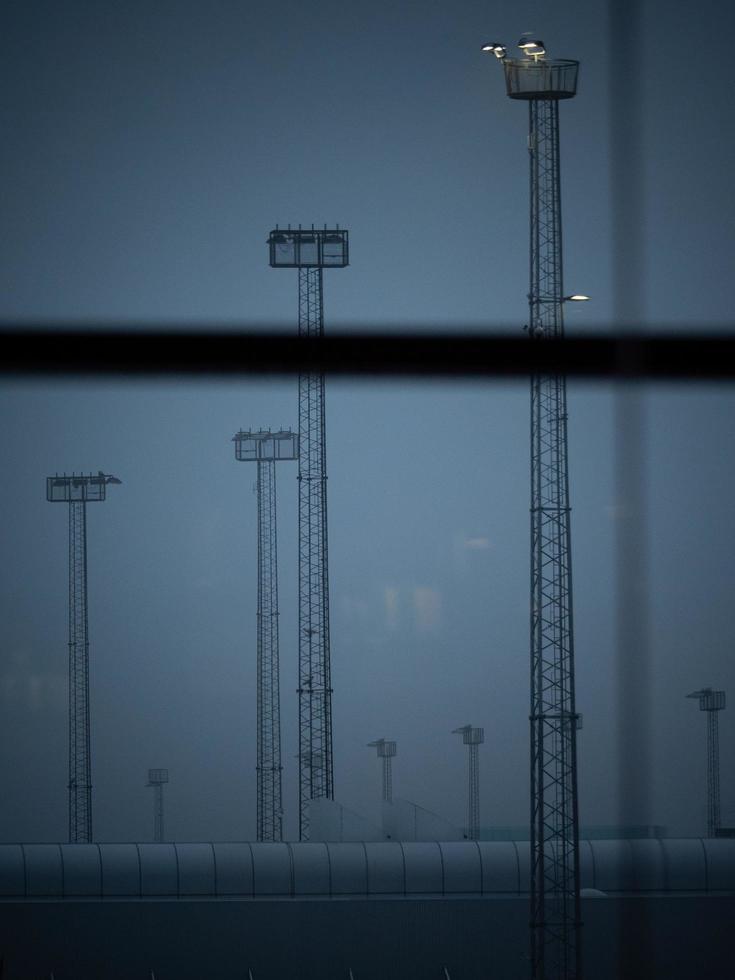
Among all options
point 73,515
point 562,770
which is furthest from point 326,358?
point 73,515

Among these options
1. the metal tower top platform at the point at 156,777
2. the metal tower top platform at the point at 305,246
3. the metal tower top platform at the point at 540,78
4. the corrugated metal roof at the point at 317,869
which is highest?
the metal tower top platform at the point at 540,78

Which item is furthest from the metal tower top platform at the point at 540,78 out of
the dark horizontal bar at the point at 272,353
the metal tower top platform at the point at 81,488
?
the dark horizontal bar at the point at 272,353

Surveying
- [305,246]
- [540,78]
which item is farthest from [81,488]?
[540,78]

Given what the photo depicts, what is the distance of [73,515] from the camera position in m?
9.12

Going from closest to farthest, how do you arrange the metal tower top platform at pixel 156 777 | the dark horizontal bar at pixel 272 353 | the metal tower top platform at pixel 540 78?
the dark horizontal bar at pixel 272 353
the metal tower top platform at pixel 540 78
the metal tower top platform at pixel 156 777

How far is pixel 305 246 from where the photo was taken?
865 centimetres

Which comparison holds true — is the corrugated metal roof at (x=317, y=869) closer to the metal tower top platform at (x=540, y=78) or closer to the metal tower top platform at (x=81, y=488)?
the metal tower top platform at (x=81, y=488)

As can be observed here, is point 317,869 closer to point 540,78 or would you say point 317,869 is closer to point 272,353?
point 540,78

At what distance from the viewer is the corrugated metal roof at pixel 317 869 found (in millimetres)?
10500

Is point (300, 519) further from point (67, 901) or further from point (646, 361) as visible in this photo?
point (646, 361)

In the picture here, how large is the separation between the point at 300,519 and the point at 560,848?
3146mm

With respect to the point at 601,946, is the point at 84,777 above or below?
above

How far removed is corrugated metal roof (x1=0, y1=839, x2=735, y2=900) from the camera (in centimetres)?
1050

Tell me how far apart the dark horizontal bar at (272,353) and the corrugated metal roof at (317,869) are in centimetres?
958
